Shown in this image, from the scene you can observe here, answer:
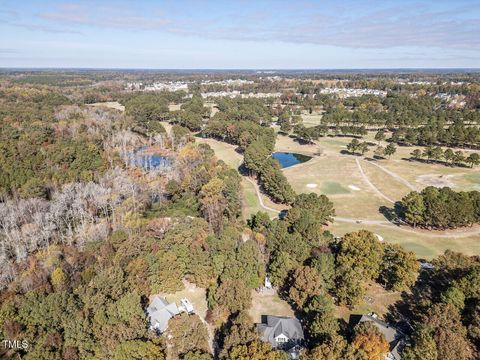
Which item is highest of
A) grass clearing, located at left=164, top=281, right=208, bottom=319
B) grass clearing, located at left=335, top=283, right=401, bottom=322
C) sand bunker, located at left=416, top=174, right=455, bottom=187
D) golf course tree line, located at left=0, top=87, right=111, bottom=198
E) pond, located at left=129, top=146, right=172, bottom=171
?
golf course tree line, located at left=0, top=87, right=111, bottom=198

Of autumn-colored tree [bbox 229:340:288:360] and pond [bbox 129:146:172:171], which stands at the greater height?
pond [bbox 129:146:172:171]

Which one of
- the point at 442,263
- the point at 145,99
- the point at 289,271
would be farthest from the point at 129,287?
the point at 145,99

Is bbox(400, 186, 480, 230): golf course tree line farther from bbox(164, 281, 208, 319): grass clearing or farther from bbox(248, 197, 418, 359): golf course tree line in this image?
bbox(164, 281, 208, 319): grass clearing

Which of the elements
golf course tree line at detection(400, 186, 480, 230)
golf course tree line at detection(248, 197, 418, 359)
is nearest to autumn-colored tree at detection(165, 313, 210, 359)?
golf course tree line at detection(248, 197, 418, 359)

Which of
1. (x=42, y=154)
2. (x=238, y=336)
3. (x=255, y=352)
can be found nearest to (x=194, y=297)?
(x=238, y=336)

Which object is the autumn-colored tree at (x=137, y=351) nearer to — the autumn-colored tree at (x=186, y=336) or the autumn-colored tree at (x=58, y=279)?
the autumn-colored tree at (x=186, y=336)

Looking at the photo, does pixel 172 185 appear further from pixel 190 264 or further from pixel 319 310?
pixel 319 310

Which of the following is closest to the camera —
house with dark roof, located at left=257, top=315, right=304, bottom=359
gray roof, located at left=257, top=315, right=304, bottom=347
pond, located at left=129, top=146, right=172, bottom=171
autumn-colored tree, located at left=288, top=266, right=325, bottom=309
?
house with dark roof, located at left=257, top=315, right=304, bottom=359

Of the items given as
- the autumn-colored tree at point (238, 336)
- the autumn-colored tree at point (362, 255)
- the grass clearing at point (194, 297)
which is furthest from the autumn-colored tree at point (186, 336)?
the autumn-colored tree at point (362, 255)
